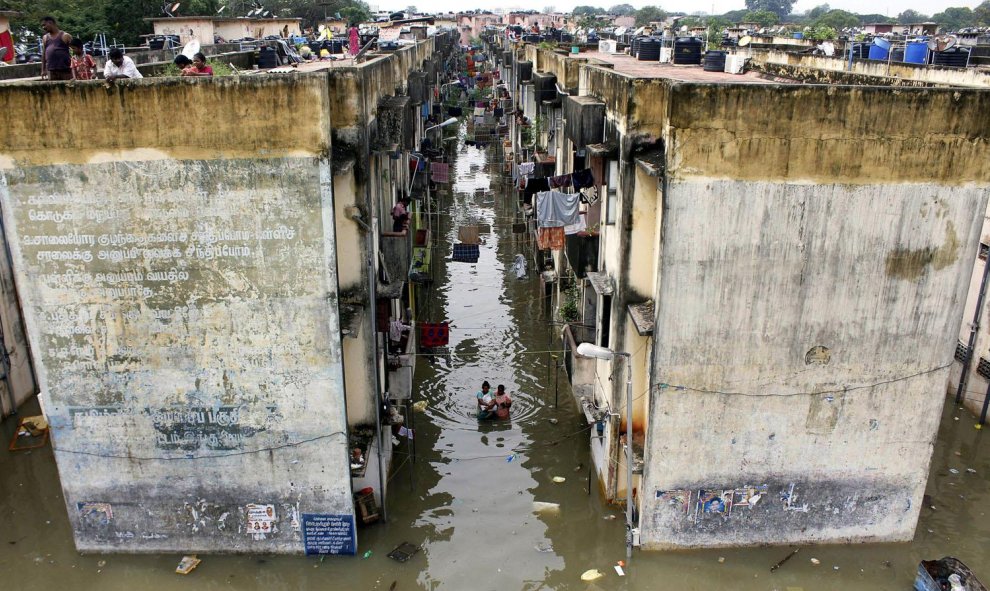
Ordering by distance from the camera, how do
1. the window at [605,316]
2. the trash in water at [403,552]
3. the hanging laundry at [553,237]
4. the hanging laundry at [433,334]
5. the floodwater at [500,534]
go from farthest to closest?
the hanging laundry at [553,237] < the hanging laundry at [433,334] < the window at [605,316] < the trash in water at [403,552] < the floodwater at [500,534]

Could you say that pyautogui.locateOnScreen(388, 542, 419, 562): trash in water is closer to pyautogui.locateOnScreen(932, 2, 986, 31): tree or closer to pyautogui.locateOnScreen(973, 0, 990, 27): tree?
pyautogui.locateOnScreen(973, 0, 990, 27): tree

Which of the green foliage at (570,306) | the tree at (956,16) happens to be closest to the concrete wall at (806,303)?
the green foliage at (570,306)

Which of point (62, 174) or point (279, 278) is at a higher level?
point (62, 174)

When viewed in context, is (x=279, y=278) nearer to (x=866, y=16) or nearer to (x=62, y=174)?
(x=62, y=174)

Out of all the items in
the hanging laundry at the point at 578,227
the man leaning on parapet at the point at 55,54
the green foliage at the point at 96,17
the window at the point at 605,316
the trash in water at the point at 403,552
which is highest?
the green foliage at the point at 96,17

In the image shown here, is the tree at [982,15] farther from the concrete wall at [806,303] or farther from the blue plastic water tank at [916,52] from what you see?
the concrete wall at [806,303]

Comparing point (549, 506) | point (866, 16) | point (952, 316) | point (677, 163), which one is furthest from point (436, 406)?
A: point (866, 16)

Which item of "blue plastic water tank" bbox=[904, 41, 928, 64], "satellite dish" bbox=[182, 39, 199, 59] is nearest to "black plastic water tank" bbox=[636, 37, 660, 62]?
"blue plastic water tank" bbox=[904, 41, 928, 64]
